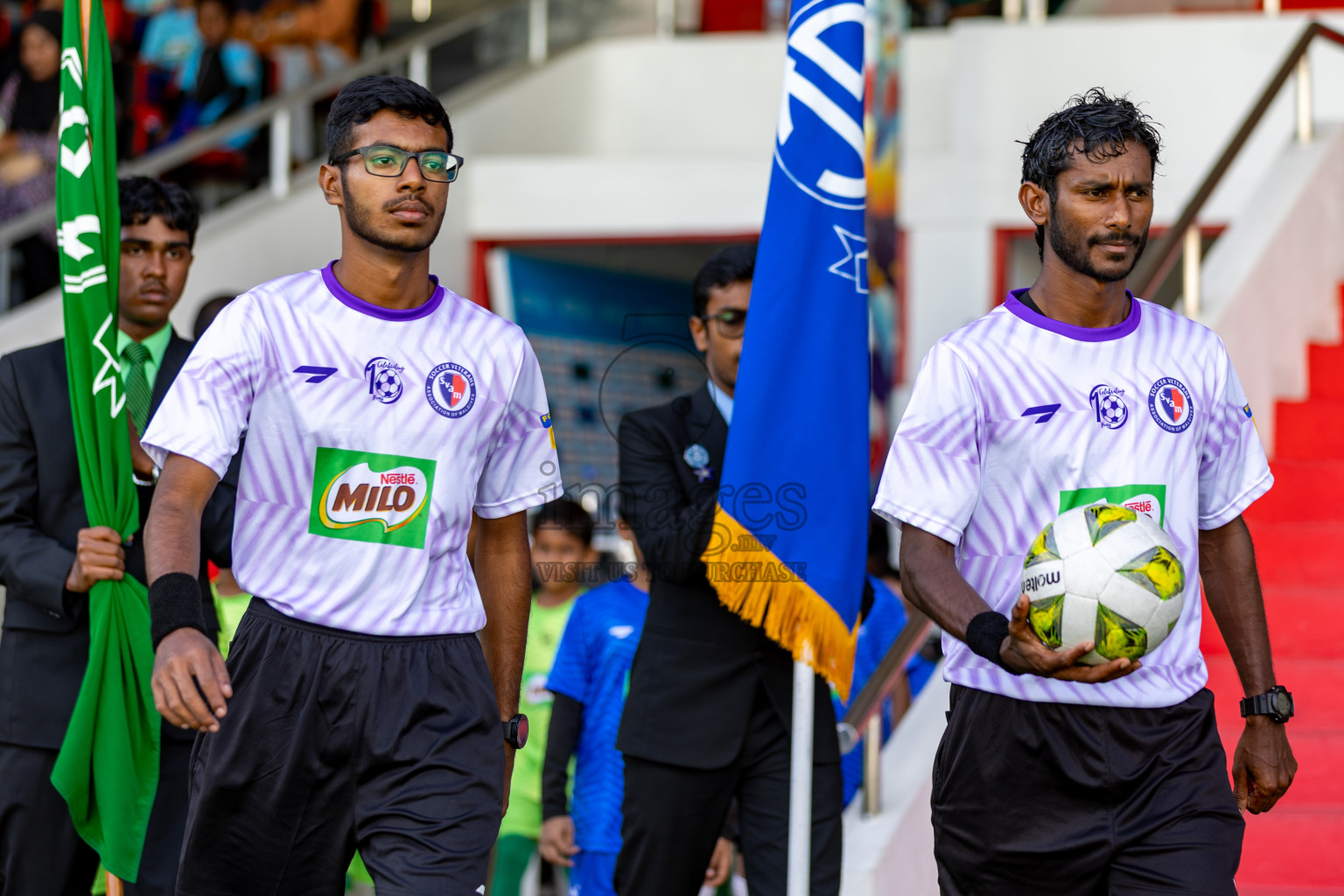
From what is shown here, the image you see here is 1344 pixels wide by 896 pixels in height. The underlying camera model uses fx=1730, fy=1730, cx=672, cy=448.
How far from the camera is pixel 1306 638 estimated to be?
270 inches

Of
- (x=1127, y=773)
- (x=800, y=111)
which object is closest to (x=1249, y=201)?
(x=800, y=111)

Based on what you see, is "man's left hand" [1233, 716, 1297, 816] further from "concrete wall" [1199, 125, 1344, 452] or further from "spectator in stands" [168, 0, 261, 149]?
"spectator in stands" [168, 0, 261, 149]

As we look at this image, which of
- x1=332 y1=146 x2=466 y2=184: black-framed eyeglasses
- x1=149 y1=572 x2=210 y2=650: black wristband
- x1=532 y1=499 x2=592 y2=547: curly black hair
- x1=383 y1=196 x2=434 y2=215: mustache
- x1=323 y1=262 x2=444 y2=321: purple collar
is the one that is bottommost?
x1=532 y1=499 x2=592 y2=547: curly black hair

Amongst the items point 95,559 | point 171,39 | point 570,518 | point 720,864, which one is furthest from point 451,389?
point 171,39

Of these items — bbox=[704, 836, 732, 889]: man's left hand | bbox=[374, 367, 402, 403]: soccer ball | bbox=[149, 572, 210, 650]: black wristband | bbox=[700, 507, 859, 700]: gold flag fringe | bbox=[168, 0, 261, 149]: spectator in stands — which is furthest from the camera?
bbox=[168, 0, 261, 149]: spectator in stands

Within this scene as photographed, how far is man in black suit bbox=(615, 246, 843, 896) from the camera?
4.71 metres

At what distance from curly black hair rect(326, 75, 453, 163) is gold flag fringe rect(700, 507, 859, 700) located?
139 centimetres

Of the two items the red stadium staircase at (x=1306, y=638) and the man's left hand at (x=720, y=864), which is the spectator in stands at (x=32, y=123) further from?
the red stadium staircase at (x=1306, y=638)

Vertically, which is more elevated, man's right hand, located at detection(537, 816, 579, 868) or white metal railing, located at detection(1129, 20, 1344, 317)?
white metal railing, located at detection(1129, 20, 1344, 317)

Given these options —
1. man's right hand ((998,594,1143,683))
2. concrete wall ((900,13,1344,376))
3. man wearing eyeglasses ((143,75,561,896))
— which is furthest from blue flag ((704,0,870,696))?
concrete wall ((900,13,1344,376))

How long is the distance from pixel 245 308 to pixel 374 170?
414 mm

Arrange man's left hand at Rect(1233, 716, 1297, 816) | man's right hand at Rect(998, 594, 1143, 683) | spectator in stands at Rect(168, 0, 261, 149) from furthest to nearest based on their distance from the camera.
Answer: spectator in stands at Rect(168, 0, 261, 149), man's left hand at Rect(1233, 716, 1297, 816), man's right hand at Rect(998, 594, 1143, 683)

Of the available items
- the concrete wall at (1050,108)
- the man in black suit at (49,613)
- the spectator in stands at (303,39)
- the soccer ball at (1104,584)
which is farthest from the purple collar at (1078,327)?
the spectator in stands at (303,39)

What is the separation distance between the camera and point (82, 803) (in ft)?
14.4
